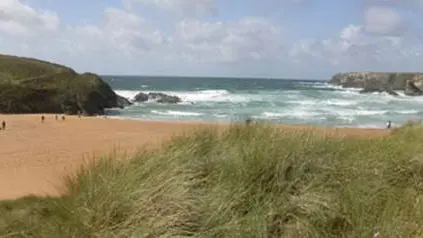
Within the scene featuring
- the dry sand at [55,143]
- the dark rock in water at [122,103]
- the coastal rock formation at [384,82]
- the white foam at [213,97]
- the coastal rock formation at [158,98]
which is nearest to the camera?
the dry sand at [55,143]

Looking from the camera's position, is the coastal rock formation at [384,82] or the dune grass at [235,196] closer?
the dune grass at [235,196]

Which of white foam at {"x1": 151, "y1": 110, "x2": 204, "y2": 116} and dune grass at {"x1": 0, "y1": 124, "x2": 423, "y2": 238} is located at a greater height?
dune grass at {"x1": 0, "y1": 124, "x2": 423, "y2": 238}

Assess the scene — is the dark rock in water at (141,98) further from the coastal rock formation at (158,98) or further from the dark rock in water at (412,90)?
the dark rock in water at (412,90)

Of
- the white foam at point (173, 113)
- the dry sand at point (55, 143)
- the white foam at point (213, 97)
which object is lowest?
the white foam at point (173, 113)

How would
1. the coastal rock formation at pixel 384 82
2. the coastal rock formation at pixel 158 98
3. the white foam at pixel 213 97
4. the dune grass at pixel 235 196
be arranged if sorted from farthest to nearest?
the coastal rock formation at pixel 384 82
the white foam at pixel 213 97
the coastal rock formation at pixel 158 98
the dune grass at pixel 235 196

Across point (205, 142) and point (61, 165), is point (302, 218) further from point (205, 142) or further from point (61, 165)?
point (61, 165)

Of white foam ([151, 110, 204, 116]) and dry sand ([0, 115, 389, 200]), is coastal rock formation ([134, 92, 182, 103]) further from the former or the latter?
dry sand ([0, 115, 389, 200])

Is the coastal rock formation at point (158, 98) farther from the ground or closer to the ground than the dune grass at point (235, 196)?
closer to the ground

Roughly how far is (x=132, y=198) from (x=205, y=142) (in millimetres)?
1938

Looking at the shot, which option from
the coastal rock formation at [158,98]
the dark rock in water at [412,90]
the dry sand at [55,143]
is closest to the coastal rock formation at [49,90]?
the dry sand at [55,143]

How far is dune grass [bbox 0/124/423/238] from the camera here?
12.4 feet

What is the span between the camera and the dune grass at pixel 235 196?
3.77 metres

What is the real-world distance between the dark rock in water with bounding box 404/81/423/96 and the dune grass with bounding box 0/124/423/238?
240 feet

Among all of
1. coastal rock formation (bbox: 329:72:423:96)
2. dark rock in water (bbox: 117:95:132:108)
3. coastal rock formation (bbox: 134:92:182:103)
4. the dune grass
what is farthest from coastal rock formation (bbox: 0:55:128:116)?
coastal rock formation (bbox: 329:72:423:96)
